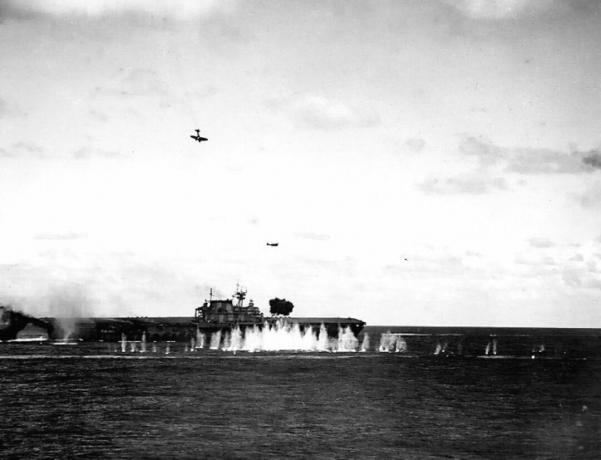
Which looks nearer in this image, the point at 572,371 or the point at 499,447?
the point at 499,447

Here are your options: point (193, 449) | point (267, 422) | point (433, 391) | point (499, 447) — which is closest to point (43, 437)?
point (193, 449)

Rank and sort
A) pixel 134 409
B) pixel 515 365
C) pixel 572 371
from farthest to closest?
pixel 515 365 < pixel 572 371 < pixel 134 409

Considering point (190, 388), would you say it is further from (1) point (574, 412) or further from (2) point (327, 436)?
(1) point (574, 412)

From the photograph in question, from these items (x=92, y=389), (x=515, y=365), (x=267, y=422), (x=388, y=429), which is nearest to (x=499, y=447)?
(x=388, y=429)

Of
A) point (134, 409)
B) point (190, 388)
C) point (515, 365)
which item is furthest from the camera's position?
point (515, 365)

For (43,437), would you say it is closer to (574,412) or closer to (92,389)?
(92,389)

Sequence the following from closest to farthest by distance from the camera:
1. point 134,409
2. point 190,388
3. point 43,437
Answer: point 43,437, point 134,409, point 190,388
